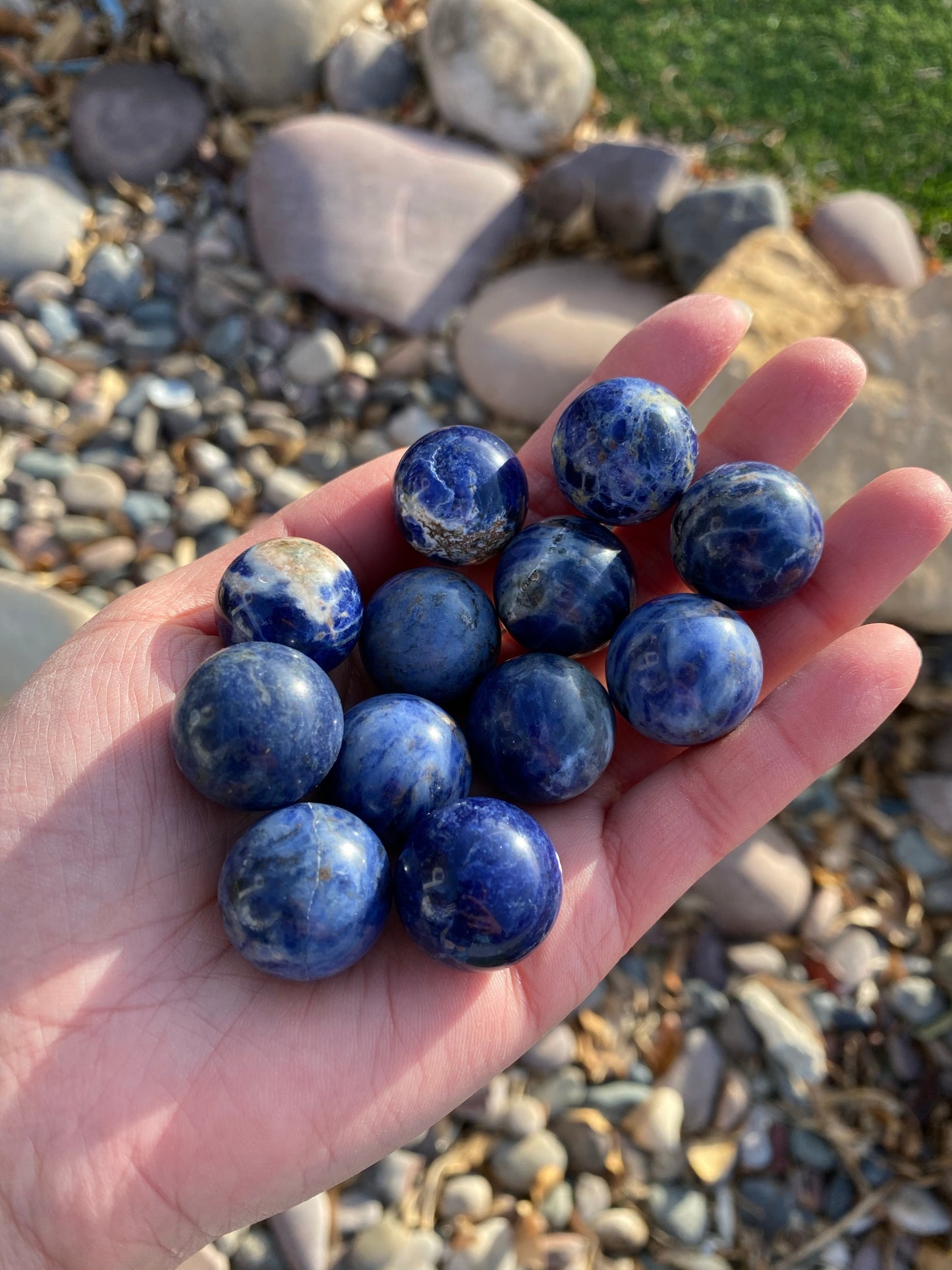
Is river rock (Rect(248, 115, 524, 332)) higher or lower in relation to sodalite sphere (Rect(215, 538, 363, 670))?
lower

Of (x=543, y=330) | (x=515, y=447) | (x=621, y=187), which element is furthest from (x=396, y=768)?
(x=621, y=187)

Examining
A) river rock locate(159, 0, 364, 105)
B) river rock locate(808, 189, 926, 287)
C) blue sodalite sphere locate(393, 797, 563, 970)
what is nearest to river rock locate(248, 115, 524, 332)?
river rock locate(159, 0, 364, 105)

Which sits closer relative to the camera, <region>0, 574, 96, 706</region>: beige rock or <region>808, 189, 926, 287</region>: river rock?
<region>0, 574, 96, 706</region>: beige rock

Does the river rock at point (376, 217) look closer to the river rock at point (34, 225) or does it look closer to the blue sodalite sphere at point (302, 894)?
the river rock at point (34, 225)

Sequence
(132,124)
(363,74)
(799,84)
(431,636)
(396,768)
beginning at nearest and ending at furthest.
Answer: (396,768) < (431,636) < (132,124) < (363,74) < (799,84)

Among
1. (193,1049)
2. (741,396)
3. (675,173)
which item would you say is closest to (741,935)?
(741,396)

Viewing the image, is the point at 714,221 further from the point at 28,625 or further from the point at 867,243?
the point at 28,625

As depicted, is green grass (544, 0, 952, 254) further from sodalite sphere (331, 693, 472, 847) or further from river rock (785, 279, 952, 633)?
sodalite sphere (331, 693, 472, 847)

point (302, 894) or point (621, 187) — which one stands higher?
point (621, 187)
